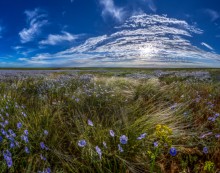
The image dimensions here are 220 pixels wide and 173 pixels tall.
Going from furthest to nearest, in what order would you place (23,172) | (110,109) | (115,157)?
(110,109)
(115,157)
(23,172)

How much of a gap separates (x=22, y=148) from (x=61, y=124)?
2.66 ft

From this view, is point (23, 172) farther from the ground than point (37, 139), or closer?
closer

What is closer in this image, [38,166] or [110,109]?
[38,166]

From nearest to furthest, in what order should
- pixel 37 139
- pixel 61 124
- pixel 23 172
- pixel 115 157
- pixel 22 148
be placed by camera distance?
pixel 23 172 < pixel 115 157 < pixel 22 148 < pixel 37 139 < pixel 61 124

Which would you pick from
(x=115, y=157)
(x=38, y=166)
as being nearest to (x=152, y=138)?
(x=115, y=157)

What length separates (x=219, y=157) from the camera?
2.36 m

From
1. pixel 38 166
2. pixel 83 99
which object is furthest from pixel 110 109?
pixel 38 166

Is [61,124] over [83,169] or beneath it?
over

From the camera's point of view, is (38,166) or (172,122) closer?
(38,166)

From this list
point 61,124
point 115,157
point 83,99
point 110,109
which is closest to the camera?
point 115,157

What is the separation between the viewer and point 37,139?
2447 millimetres

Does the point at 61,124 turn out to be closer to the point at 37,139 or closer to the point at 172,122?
the point at 37,139

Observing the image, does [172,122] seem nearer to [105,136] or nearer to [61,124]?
[105,136]

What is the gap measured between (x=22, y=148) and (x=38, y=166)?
0.39 meters
